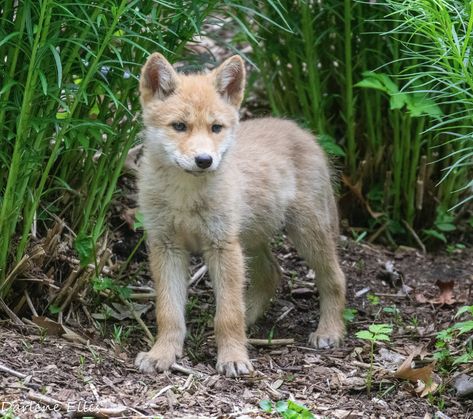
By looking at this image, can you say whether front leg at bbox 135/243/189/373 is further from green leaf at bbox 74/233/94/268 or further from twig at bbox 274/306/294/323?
twig at bbox 274/306/294/323

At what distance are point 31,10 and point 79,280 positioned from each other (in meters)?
1.84

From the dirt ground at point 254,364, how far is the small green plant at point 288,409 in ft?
0.25

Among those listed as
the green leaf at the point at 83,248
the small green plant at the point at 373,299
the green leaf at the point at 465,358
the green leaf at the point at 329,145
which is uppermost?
the green leaf at the point at 329,145

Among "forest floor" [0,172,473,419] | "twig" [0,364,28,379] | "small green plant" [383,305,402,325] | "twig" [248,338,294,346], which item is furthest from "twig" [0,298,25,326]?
"small green plant" [383,305,402,325]

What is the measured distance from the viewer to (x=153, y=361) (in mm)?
5742

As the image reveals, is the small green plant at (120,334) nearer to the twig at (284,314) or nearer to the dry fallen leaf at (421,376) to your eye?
the twig at (284,314)

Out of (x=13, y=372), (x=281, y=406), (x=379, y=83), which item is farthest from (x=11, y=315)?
(x=379, y=83)

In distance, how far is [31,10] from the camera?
5.43 m

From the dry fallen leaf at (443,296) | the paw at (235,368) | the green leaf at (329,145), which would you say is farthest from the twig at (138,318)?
the dry fallen leaf at (443,296)

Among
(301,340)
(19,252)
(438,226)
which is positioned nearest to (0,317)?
(19,252)

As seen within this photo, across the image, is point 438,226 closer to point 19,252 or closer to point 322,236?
point 322,236

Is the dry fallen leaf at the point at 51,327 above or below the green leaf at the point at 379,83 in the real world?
below

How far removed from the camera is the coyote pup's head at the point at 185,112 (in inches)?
226

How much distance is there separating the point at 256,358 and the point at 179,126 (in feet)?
5.28
